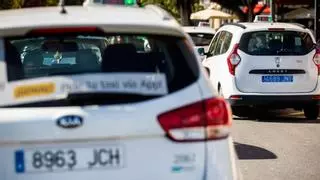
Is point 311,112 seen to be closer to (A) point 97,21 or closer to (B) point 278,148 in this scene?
(B) point 278,148

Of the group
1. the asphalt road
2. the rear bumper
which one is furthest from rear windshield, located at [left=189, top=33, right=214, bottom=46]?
the rear bumper

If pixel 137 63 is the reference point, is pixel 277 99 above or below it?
below

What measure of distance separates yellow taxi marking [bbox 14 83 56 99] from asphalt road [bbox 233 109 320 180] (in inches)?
146

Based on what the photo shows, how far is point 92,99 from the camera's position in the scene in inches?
147

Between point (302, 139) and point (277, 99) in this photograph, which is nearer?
point (302, 139)

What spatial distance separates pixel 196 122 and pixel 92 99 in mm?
571

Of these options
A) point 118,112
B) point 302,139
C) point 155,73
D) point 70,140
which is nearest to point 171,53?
point 155,73

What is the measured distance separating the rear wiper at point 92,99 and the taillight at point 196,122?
0.52 ft

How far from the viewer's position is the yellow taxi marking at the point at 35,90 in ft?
12.3

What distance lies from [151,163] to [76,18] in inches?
37.5

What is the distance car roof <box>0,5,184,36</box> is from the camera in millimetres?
3871

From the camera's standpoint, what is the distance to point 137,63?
4172mm

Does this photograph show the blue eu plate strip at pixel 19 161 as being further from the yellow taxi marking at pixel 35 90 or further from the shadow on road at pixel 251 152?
the shadow on road at pixel 251 152

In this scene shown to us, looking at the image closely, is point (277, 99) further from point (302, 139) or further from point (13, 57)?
point (13, 57)
